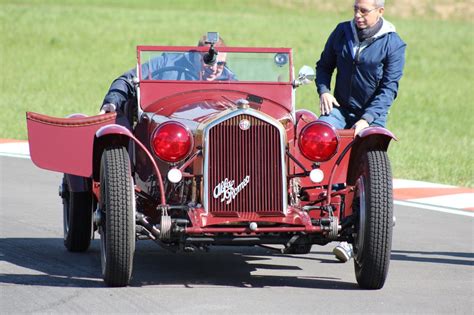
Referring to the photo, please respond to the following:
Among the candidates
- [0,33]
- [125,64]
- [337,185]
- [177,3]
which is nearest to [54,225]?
[337,185]

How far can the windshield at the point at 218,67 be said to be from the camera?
888 centimetres

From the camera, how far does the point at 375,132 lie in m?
7.66

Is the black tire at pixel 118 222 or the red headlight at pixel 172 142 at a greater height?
the red headlight at pixel 172 142

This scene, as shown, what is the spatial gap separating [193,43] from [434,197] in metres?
22.3

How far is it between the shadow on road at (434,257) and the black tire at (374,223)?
4.74 feet

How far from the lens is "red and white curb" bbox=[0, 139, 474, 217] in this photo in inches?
464

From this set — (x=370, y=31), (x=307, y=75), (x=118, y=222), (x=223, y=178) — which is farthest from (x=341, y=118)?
(x=118, y=222)

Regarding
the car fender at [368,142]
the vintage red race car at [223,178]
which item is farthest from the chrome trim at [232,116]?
the car fender at [368,142]

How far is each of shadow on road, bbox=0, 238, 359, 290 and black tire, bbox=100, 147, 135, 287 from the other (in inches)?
10.8

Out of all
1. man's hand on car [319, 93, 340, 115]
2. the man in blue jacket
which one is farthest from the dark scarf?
man's hand on car [319, 93, 340, 115]

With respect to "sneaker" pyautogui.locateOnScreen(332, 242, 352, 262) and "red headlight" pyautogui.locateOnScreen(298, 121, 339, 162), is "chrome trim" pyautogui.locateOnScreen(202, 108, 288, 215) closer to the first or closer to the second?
"red headlight" pyautogui.locateOnScreen(298, 121, 339, 162)

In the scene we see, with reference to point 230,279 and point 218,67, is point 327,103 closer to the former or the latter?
point 218,67

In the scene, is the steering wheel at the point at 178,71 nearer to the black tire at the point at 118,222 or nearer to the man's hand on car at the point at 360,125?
the man's hand on car at the point at 360,125

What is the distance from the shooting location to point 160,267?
329 inches
